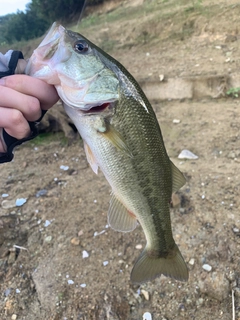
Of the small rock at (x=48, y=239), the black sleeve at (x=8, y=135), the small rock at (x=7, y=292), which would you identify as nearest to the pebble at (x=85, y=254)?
the small rock at (x=48, y=239)

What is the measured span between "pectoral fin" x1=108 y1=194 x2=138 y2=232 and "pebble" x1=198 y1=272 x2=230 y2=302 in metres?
0.97

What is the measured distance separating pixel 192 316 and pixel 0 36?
5.82 meters

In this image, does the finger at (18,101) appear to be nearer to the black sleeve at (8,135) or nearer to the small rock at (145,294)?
the black sleeve at (8,135)

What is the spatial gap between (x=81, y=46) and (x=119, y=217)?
88 cm

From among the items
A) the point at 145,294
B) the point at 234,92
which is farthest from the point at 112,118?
the point at 234,92

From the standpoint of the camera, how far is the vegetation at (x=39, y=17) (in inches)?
293

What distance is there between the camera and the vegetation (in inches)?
293

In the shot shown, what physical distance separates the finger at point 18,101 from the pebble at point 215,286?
177 centimetres

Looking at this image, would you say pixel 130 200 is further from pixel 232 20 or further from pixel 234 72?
pixel 232 20

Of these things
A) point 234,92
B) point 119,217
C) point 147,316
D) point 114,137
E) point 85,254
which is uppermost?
point 114,137

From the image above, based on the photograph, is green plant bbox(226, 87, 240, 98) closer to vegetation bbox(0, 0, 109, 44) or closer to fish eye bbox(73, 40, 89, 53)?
fish eye bbox(73, 40, 89, 53)

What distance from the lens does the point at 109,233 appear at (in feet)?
9.16

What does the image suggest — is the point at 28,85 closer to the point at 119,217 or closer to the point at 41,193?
the point at 119,217

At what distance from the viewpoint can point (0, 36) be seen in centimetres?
599
